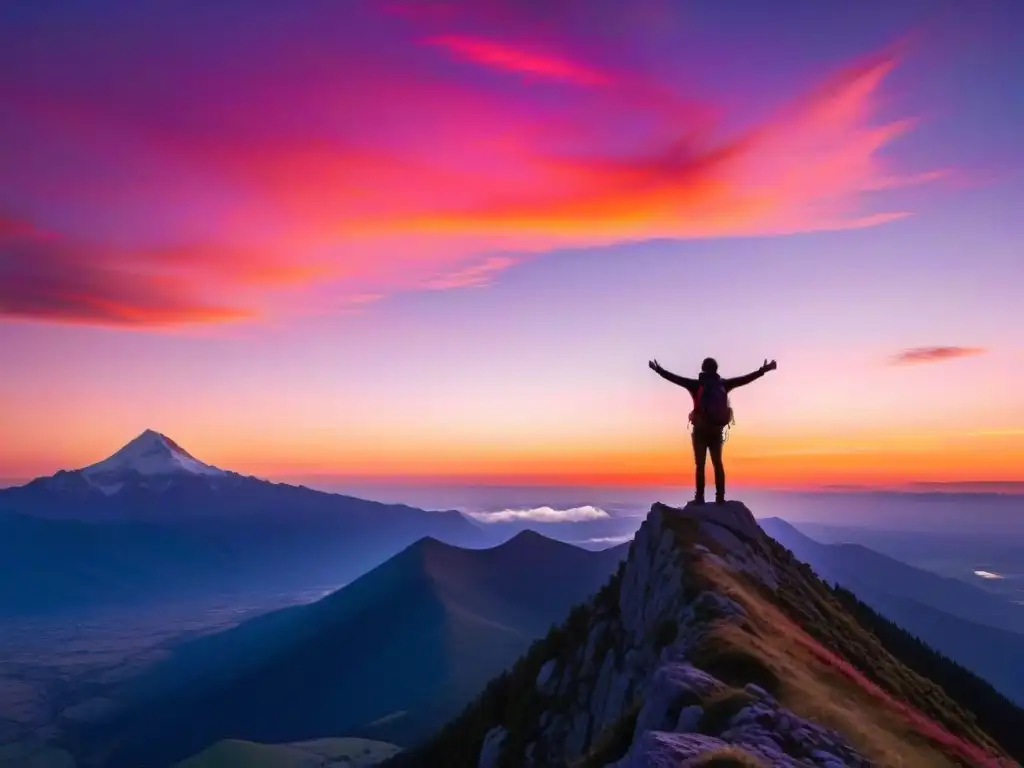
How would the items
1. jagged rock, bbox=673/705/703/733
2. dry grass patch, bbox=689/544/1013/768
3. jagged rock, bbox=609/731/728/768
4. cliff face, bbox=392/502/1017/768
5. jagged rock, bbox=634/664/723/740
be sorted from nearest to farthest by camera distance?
jagged rock, bbox=609/731/728/768 < cliff face, bbox=392/502/1017/768 < jagged rock, bbox=673/705/703/733 < jagged rock, bbox=634/664/723/740 < dry grass patch, bbox=689/544/1013/768

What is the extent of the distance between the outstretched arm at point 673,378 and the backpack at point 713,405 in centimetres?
44

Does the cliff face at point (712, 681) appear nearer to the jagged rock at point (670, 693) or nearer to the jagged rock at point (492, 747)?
the jagged rock at point (670, 693)

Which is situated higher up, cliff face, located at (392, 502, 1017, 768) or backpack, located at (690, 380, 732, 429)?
backpack, located at (690, 380, 732, 429)

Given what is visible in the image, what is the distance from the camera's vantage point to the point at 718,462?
1427 inches

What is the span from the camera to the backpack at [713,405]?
33.8 metres

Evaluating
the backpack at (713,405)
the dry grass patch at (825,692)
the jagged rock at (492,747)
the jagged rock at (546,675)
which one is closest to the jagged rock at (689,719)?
the dry grass patch at (825,692)

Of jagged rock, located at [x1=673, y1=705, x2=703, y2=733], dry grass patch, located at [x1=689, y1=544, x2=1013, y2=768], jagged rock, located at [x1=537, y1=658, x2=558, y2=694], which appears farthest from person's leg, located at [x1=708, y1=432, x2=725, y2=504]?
jagged rock, located at [x1=673, y1=705, x2=703, y2=733]

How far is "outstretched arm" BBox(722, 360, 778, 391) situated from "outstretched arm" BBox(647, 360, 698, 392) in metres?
1.48

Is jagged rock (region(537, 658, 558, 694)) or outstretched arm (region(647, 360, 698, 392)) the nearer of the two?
outstretched arm (region(647, 360, 698, 392))

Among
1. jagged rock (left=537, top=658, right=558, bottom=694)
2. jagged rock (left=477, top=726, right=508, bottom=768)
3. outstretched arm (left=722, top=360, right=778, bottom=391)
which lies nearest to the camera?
outstretched arm (left=722, top=360, right=778, bottom=391)

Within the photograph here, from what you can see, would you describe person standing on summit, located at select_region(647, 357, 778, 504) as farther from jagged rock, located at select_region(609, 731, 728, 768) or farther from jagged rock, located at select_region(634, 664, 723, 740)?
jagged rock, located at select_region(609, 731, 728, 768)

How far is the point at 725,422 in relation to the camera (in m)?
34.0

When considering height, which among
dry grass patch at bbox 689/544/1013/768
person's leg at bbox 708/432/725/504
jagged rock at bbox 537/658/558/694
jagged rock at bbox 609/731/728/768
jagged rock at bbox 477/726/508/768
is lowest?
jagged rock at bbox 477/726/508/768

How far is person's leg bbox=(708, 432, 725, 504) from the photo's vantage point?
35.1 m
